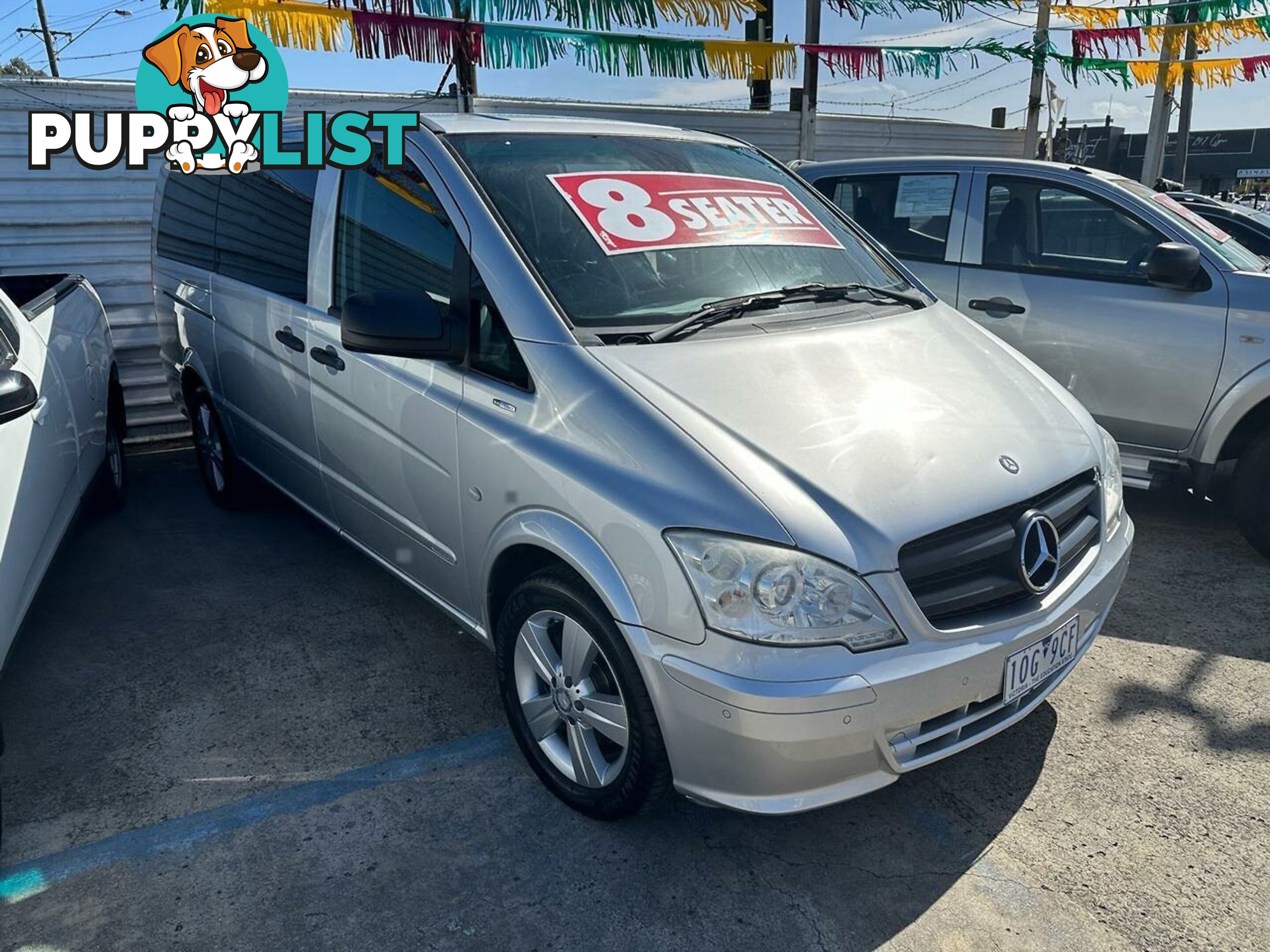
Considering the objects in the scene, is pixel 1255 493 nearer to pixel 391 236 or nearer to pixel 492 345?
pixel 492 345

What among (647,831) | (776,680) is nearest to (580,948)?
(647,831)

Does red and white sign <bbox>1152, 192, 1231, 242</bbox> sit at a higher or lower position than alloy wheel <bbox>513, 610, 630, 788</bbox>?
higher

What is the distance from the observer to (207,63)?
21.7 feet

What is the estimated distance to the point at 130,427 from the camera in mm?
6633

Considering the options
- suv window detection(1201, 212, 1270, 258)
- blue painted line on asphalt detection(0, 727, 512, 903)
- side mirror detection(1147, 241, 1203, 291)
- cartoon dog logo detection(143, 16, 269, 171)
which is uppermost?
cartoon dog logo detection(143, 16, 269, 171)

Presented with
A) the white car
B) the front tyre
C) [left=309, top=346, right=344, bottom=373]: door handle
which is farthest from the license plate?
the white car

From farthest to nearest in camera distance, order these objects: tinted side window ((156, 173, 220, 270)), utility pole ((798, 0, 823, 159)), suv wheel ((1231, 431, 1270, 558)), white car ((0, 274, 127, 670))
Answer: utility pole ((798, 0, 823, 159)) < tinted side window ((156, 173, 220, 270)) < suv wheel ((1231, 431, 1270, 558)) < white car ((0, 274, 127, 670))

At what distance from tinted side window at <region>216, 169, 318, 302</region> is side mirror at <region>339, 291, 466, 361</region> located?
37.1 inches

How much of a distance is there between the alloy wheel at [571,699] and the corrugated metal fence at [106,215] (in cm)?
459

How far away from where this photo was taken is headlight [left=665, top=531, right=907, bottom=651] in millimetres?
2158

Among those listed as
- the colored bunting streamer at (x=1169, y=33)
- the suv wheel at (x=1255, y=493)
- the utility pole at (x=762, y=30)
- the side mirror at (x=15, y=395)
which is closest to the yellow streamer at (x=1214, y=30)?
the colored bunting streamer at (x=1169, y=33)

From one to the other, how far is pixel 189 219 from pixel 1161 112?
1243 cm

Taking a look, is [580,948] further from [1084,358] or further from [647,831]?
[1084,358]

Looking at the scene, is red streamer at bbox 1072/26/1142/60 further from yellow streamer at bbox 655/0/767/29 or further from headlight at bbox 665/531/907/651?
headlight at bbox 665/531/907/651
